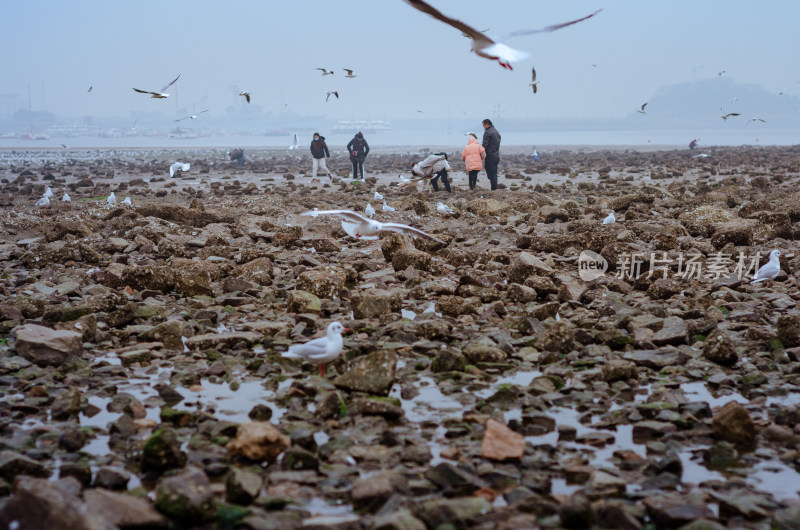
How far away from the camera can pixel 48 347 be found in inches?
254

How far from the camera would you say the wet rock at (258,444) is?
15.1 feet

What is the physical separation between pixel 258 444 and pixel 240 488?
576 millimetres

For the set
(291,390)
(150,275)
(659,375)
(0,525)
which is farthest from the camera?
(150,275)

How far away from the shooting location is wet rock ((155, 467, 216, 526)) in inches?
148

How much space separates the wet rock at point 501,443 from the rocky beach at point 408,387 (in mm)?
13

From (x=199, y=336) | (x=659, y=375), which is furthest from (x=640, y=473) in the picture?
(x=199, y=336)

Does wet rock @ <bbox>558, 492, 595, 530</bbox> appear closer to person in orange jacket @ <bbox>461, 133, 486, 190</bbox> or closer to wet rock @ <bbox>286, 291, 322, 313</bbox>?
wet rock @ <bbox>286, 291, 322, 313</bbox>

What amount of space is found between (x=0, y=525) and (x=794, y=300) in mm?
7998

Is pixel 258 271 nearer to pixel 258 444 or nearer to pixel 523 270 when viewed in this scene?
pixel 523 270

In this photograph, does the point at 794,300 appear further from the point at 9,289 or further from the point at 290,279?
the point at 9,289

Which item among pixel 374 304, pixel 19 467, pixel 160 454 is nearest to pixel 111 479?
pixel 160 454

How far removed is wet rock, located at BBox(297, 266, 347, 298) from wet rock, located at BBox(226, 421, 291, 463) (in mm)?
4297

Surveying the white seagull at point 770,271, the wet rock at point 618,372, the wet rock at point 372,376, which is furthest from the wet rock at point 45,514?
the white seagull at point 770,271

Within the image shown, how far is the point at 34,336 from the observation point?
659cm
